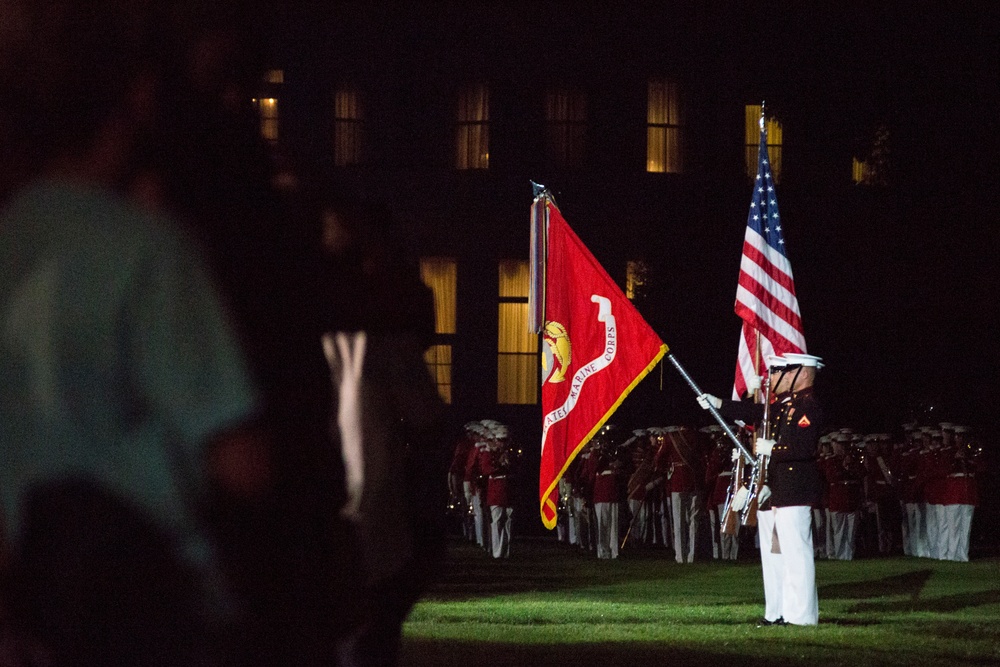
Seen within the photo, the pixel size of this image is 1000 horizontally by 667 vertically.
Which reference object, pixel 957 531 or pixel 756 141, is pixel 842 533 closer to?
pixel 957 531

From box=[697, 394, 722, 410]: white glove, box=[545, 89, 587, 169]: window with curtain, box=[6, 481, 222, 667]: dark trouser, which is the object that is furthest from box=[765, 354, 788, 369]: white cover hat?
box=[545, 89, 587, 169]: window with curtain

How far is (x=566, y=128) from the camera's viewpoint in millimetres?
40688

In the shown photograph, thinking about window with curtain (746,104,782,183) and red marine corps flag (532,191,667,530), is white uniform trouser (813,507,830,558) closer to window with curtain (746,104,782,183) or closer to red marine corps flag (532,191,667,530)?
window with curtain (746,104,782,183)

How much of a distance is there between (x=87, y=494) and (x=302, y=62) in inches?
1526

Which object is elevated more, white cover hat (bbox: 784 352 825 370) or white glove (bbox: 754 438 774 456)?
white cover hat (bbox: 784 352 825 370)

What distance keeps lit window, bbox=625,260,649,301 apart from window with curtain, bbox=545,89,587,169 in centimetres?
334

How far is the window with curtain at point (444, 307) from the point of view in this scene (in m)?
40.2

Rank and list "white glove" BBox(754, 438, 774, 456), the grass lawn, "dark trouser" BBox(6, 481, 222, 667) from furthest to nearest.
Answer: "white glove" BBox(754, 438, 774, 456) → the grass lawn → "dark trouser" BBox(6, 481, 222, 667)

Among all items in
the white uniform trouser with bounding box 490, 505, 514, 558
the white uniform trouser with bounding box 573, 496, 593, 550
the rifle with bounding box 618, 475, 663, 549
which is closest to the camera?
the white uniform trouser with bounding box 490, 505, 514, 558

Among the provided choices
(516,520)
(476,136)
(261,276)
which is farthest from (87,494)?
(476,136)

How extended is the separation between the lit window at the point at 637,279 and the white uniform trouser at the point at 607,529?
894cm

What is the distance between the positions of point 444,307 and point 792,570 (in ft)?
89.1

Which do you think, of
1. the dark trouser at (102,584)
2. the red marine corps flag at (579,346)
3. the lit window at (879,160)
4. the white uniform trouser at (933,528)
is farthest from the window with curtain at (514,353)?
the dark trouser at (102,584)

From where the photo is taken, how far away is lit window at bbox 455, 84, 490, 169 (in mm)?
40688
